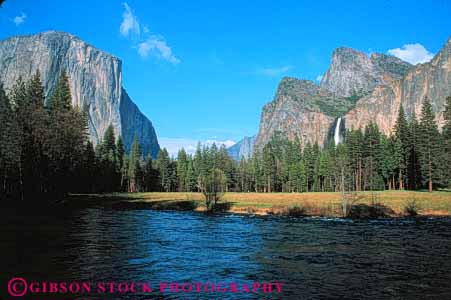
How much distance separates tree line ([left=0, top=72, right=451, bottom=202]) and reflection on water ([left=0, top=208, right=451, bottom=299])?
83.3ft

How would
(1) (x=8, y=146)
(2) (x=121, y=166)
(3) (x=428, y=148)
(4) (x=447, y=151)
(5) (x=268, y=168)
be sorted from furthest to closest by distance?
(5) (x=268, y=168) → (2) (x=121, y=166) → (3) (x=428, y=148) → (4) (x=447, y=151) → (1) (x=8, y=146)

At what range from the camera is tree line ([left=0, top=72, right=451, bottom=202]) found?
A: 5452cm

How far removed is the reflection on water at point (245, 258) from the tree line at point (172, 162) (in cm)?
2539

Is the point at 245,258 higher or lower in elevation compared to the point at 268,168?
lower

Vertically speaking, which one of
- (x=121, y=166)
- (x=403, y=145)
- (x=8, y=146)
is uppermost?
(x=403, y=145)

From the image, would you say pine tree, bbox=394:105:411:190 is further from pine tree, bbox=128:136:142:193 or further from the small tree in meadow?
pine tree, bbox=128:136:142:193

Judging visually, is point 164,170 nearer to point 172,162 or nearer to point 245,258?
point 172,162

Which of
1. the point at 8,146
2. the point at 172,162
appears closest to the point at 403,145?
the point at 172,162

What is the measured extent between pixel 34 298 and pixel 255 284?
7.64 m

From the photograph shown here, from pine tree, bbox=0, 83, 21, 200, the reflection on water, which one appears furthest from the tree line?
the reflection on water

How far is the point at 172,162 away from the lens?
144 metres

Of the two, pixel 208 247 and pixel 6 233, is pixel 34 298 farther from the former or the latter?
pixel 6 233

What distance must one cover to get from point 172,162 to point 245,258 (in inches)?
5013

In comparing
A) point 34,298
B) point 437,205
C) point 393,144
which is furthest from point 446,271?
point 393,144
